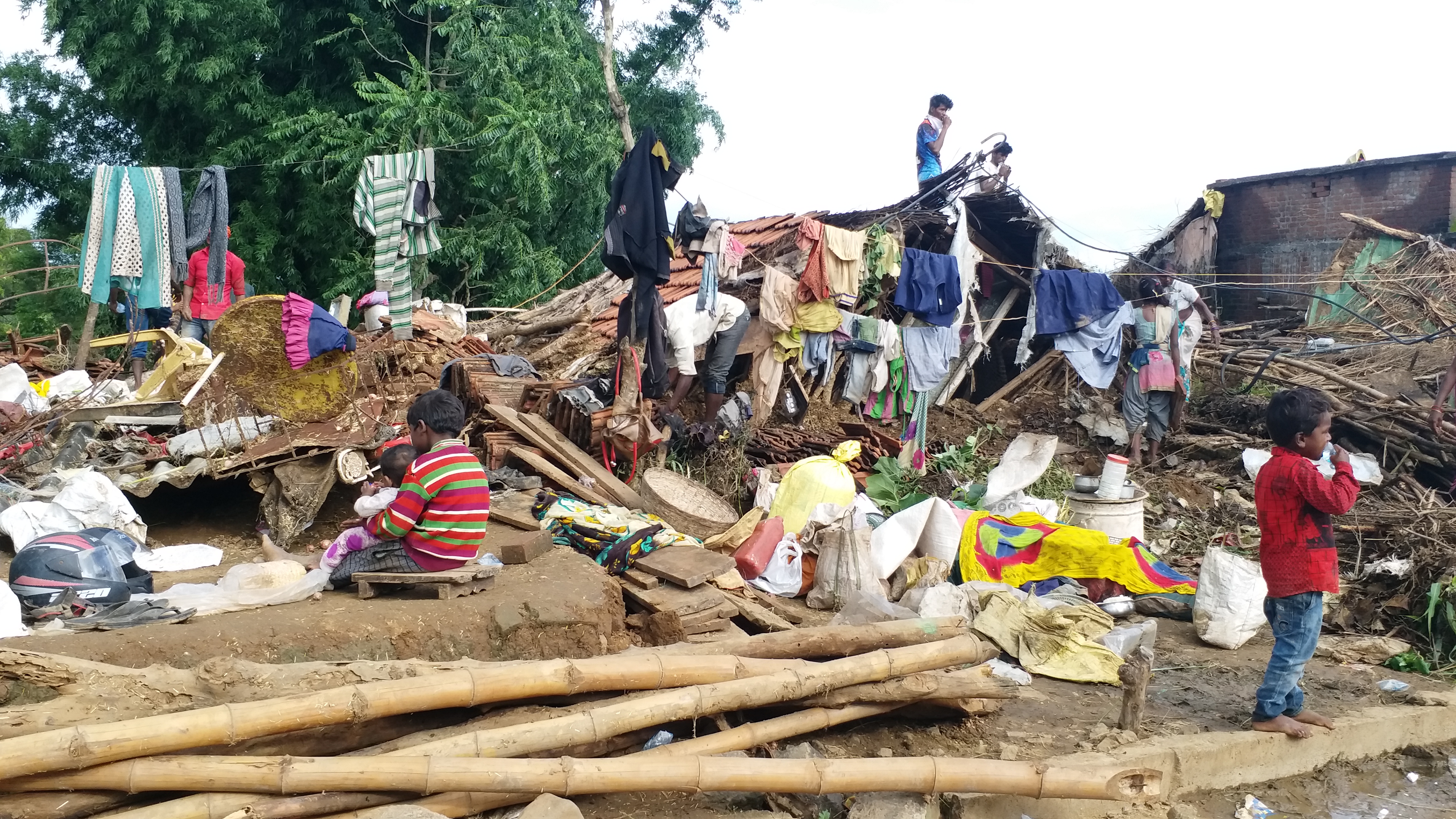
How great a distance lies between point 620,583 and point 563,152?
11.7 metres

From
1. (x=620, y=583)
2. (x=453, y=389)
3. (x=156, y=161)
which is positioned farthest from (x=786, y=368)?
(x=156, y=161)

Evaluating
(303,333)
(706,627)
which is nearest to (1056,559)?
(706,627)

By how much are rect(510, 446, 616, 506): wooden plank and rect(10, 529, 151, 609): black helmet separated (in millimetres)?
3092

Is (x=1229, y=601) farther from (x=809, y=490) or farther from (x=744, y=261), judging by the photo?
(x=744, y=261)

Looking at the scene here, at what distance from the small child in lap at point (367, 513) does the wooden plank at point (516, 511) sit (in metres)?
0.81

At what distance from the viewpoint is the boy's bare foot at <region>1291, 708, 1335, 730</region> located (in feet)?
15.5

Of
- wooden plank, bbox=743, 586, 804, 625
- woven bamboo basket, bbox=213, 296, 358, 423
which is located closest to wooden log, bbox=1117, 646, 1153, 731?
wooden plank, bbox=743, 586, 804, 625

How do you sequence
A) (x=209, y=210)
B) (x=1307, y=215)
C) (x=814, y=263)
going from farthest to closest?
(x=1307, y=215) < (x=814, y=263) < (x=209, y=210)

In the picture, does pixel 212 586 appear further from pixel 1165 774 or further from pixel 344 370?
pixel 1165 774

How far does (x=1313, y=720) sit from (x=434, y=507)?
4.38m

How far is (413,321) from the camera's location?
31.1 feet

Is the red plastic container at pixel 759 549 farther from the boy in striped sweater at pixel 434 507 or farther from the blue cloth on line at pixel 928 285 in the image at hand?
the blue cloth on line at pixel 928 285

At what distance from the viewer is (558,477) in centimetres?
759

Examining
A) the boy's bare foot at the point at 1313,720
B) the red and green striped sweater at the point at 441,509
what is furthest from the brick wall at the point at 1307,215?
the red and green striped sweater at the point at 441,509
